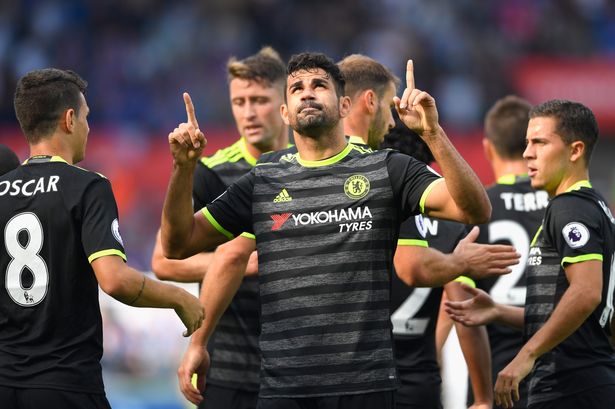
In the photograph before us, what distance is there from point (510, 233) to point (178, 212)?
2827 millimetres

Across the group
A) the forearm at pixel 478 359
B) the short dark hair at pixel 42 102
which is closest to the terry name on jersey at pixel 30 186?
the short dark hair at pixel 42 102

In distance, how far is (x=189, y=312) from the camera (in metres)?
5.20

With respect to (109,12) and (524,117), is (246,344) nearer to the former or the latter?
(524,117)

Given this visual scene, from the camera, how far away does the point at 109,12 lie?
20.1m

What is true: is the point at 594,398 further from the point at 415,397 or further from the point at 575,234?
the point at 415,397

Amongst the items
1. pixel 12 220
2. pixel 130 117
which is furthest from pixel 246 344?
pixel 130 117

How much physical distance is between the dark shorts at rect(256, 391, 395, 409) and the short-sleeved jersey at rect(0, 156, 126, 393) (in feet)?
2.94

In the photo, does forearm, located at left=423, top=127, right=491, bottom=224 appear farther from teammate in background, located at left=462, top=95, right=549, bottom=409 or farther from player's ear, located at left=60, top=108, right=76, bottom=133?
teammate in background, located at left=462, top=95, right=549, bottom=409

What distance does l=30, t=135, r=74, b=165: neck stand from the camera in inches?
211

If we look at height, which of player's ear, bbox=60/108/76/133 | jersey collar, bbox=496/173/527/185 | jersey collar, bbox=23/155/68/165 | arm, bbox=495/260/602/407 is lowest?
arm, bbox=495/260/602/407

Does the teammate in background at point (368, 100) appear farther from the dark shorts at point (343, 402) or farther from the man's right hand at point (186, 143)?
the dark shorts at point (343, 402)

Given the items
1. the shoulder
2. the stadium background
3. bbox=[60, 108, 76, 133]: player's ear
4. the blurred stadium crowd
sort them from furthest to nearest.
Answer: the blurred stadium crowd → the stadium background → the shoulder → bbox=[60, 108, 76, 133]: player's ear

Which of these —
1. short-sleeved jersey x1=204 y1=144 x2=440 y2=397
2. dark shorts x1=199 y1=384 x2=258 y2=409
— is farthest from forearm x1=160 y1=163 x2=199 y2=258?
dark shorts x1=199 y1=384 x2=258 y2=409

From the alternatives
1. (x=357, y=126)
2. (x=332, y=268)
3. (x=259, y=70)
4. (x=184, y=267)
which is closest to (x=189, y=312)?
(x=332, y=268)
